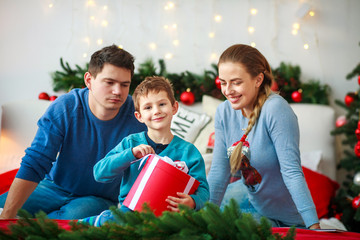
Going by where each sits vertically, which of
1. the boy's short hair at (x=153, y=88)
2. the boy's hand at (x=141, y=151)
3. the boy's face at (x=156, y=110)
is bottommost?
the boy's hand at (x=141, y=151)

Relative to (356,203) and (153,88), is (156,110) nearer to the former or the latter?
(153,88)

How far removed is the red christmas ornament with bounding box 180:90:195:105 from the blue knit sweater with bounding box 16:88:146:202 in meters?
1.27

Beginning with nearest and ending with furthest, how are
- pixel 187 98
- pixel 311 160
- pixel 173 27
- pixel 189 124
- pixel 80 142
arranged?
pixel 80 142 < pixel 311 160 < pixel 189 124 < pixel 187 98 < pixel 173 27

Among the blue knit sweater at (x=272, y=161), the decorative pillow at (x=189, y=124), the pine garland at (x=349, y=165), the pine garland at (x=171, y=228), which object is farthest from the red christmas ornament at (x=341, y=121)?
the pine garland at (x=171, y=228)

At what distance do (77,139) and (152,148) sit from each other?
0.52 m

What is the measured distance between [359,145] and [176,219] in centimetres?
197

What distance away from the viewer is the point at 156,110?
1288 mm

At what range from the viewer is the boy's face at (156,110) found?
1.29 metres

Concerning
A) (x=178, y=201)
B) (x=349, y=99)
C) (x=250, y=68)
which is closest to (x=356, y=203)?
(x=349, y=99)

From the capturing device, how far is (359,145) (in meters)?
2.48

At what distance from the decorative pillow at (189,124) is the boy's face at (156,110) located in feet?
4.84

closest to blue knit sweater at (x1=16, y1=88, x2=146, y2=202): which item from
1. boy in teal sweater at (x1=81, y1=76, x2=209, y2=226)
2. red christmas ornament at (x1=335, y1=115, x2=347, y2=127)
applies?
boy in teal sweater at (x1=81, y1=76, x2=209, y2=226)

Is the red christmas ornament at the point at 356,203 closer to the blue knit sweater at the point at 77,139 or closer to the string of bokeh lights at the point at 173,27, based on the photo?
the string of bokeh lights at the point at 173,27

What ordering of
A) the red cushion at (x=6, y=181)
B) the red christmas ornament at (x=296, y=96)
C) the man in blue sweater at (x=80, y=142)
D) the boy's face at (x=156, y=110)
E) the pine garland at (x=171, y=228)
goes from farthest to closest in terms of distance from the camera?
1. the red christmas ornament at (x=296, y=96)
2. the red cushion at (x=6, y=181)
3. the man in blue sweater at (x=80, y=142)
4. the boy's face at (x=156, y=110)
5. the pine garland at (x=171, y=228)
